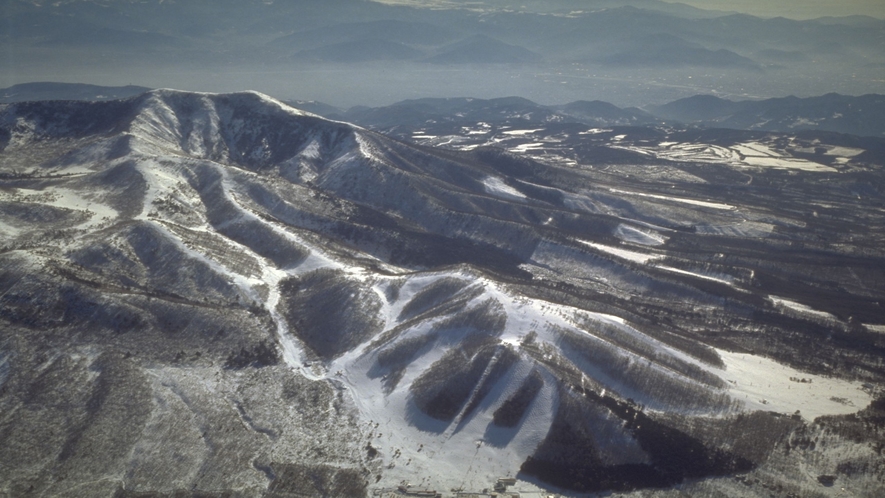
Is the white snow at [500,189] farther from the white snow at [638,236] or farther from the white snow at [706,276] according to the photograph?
the white snow at [706,276]

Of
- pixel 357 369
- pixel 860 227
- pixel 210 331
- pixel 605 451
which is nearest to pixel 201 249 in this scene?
pixel 210 331

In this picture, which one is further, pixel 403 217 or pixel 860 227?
pixel 860 227

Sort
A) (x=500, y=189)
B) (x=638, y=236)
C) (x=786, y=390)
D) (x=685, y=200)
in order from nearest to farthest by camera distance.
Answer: (x=786, y=390) → (x=638, y=236) → (x=500, y=189) → (x=685, y=200)

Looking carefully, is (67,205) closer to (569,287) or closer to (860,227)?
(569,287)

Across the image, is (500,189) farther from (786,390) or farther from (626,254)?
(786,390)

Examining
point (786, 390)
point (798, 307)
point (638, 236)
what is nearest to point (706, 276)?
point (798, 307)

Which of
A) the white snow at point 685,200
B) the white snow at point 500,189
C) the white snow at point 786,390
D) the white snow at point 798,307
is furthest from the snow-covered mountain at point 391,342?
the white snow at point 685,200

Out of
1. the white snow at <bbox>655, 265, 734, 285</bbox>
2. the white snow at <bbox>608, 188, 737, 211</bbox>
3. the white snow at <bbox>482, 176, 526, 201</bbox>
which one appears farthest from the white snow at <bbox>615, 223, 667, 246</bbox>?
the white snow at <bbox>608, 188, 737, 211</bbox>

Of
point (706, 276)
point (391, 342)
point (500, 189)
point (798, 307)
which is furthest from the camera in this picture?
point (500, 189)
